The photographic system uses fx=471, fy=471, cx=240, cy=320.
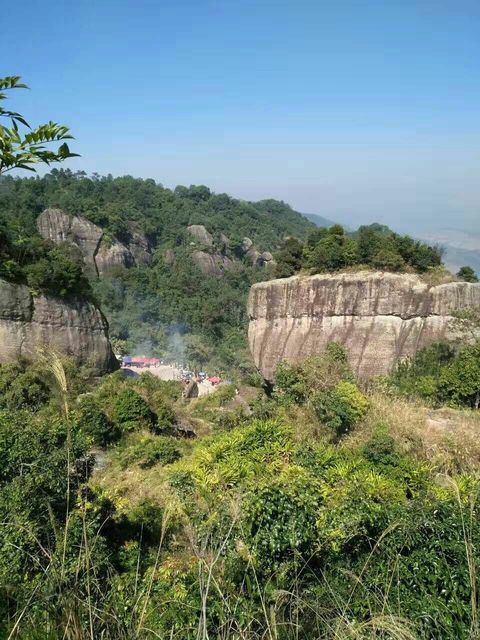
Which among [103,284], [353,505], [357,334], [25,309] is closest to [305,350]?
[357,334]

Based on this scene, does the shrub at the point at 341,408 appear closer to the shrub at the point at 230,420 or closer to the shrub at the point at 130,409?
the shrub at the point at 230,420

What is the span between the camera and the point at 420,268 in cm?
1705

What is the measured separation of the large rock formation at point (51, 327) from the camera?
59.0 feet

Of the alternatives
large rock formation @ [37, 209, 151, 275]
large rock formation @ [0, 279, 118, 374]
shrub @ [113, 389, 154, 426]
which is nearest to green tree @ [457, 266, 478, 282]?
shrub @ [113, 389, 154, 426]

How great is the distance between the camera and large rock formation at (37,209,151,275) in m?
45.8

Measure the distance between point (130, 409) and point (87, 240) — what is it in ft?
126

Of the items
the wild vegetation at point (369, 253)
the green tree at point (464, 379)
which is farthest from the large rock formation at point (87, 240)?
the green tree at point (464, 379)

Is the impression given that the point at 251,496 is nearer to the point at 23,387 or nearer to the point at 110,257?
the point at 23,387

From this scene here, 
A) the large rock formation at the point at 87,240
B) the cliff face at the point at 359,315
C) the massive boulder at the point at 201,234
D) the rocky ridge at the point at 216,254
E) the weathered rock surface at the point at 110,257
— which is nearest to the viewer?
the cliff face at the point at 359,315

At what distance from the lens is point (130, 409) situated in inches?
538

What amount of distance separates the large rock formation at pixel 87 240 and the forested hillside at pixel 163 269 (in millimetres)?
914

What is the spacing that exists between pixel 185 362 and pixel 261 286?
73.3 feet

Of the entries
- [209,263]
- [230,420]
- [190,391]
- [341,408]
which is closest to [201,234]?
[209,263]

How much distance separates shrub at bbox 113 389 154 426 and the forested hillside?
18.1m
